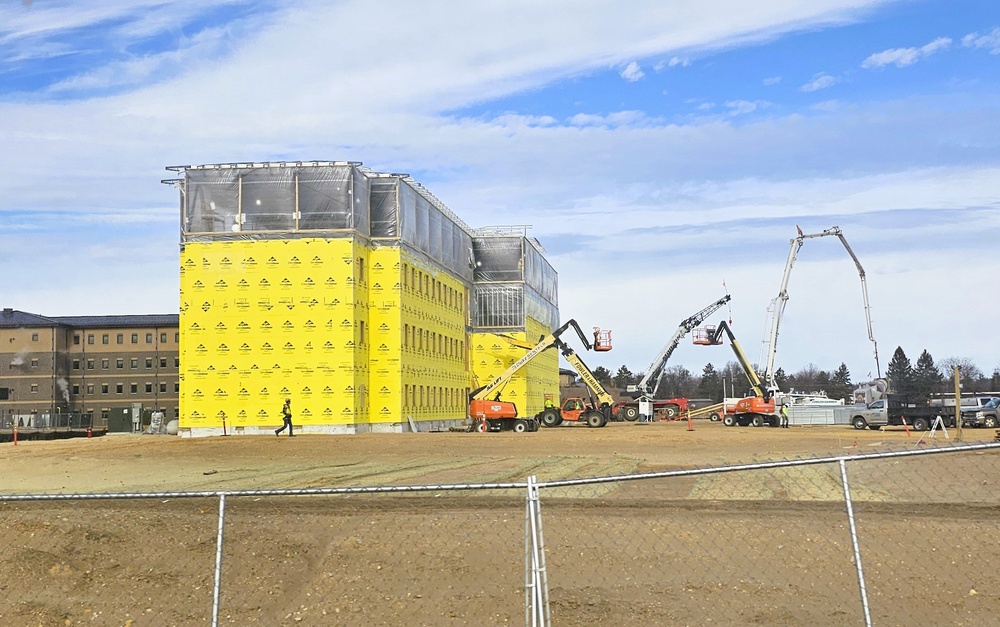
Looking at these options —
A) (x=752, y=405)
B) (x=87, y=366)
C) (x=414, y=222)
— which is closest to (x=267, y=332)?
(x=414, y=222)

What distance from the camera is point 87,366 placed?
10400cm

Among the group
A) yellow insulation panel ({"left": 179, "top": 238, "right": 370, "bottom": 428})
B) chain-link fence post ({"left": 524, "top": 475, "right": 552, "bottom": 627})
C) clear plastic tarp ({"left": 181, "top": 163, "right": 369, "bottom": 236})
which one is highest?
clear plastic tarp ({"left": 181, "top": 163, "right": 369, "bottom": 236})

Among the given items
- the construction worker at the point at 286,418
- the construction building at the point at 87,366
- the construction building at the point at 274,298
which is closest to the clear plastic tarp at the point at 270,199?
the construction building at the point at 274,298

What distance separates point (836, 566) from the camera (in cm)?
1151

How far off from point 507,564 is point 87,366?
331 ft

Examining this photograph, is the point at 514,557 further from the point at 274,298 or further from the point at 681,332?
the point at 681,332

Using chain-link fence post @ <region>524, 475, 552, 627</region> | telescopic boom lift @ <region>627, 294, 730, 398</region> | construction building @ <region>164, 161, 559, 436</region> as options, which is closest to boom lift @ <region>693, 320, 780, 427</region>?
telescopic boom lift @ <region>627, 294, 730, 398</region>

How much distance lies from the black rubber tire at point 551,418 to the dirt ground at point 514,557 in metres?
43.0

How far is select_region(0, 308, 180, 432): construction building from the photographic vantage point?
99.9m

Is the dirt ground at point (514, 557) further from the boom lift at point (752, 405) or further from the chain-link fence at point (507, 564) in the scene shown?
the boom lift at point (752, 405)

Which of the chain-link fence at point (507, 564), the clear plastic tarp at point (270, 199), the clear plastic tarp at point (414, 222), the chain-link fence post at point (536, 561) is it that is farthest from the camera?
the clear plastic tarp at point (414, 222)

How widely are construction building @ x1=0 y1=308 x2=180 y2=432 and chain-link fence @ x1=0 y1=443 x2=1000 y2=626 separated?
→ 291ft

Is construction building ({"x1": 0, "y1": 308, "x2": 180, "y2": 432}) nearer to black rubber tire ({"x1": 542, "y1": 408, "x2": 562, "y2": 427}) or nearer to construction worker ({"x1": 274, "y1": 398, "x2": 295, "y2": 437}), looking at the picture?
black rubber tire ({"x1": 542, "y1": 408, "x2": 562, "y2": 427})

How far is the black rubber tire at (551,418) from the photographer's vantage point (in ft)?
210
